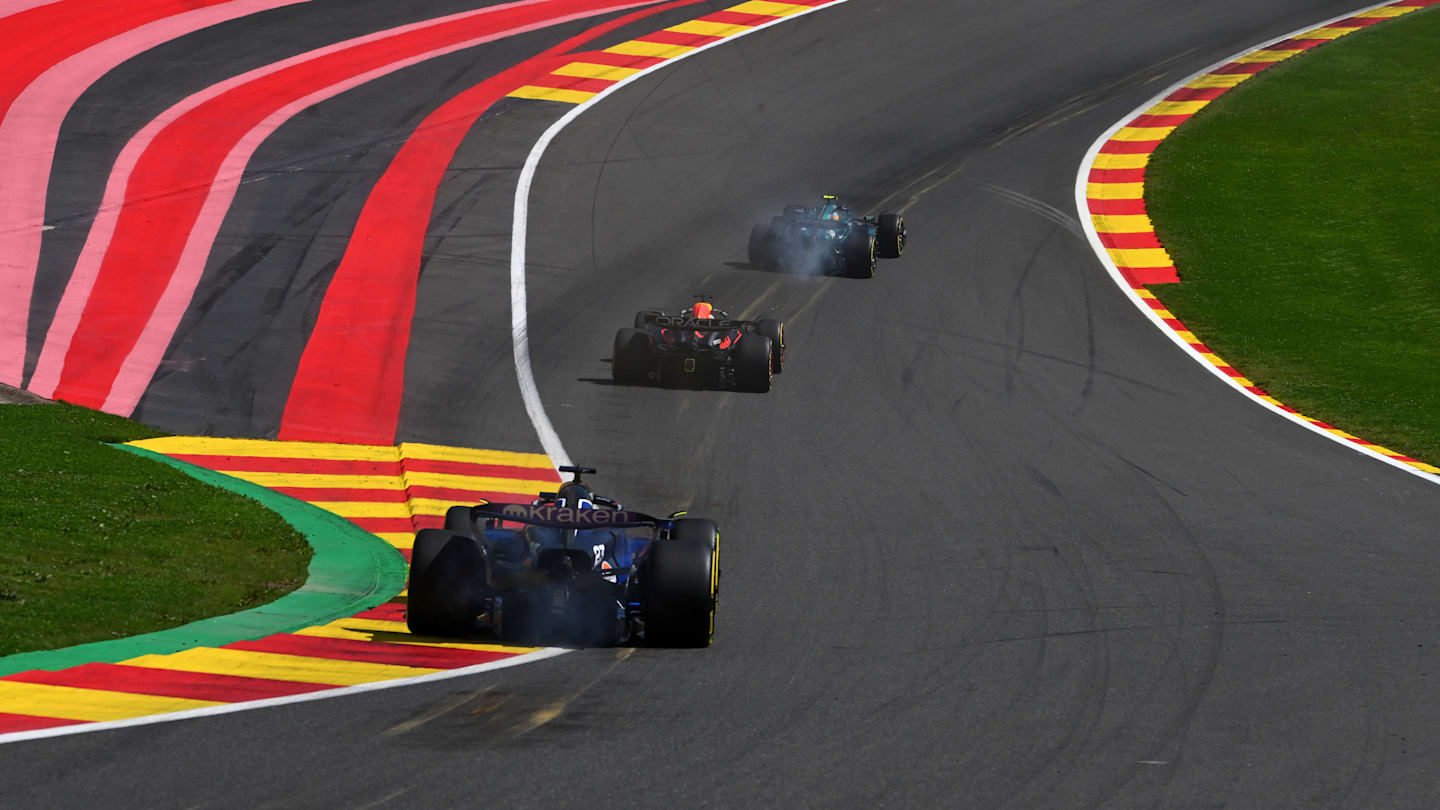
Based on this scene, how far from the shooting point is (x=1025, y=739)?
10.2 m

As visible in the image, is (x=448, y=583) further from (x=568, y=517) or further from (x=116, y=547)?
(x=116, y=547)

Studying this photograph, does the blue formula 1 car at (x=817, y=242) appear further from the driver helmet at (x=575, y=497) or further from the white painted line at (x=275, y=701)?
the white painted line at (x=275, y=701)

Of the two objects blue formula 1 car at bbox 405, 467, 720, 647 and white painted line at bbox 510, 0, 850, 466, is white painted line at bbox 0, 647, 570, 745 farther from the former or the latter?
white painted line at bbox 510, 0, 850, 466

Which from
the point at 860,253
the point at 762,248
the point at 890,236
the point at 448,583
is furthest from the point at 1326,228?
the point at 448,583

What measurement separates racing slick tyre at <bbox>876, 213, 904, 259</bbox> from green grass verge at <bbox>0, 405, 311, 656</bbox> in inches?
622

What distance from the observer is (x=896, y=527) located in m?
16.5

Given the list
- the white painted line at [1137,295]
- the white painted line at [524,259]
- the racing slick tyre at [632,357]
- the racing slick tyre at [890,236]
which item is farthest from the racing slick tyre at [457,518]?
the racing slick tyre at [890,236]

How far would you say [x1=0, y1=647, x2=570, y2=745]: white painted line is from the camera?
937 centimetres

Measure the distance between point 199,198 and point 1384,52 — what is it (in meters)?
29.8

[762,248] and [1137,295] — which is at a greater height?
[762,248]

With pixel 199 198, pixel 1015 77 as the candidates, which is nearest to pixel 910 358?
pixel 199 198

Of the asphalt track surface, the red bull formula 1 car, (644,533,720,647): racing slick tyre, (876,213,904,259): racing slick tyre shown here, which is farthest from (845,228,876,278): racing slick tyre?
(644,533,720,647): racing slick tyre

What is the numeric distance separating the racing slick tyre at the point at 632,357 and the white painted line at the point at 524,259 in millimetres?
1199

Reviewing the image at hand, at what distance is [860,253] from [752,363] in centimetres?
693
